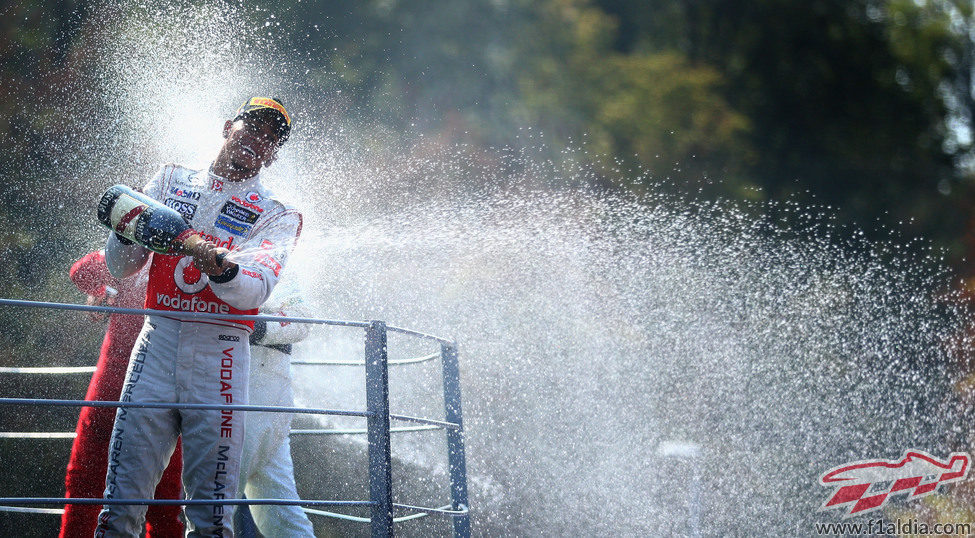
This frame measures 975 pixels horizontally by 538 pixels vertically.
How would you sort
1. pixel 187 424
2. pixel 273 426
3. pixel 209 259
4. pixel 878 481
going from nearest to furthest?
pixel 209 259, pixel 187 424, pixel 273 426, pixel 878 481

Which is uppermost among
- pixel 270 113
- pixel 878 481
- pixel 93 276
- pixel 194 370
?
pixel 270 113

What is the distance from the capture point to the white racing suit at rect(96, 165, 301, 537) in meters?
3.74

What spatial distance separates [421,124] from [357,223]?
25.3ft

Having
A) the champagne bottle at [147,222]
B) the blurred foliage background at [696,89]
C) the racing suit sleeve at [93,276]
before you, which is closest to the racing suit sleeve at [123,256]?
the champagne bottle at [147,222]

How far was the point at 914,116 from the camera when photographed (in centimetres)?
1878

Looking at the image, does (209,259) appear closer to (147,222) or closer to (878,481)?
(147,222)

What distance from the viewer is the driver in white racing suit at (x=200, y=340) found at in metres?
3.73

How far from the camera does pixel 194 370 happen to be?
12.6 ft

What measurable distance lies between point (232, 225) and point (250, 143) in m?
0.37

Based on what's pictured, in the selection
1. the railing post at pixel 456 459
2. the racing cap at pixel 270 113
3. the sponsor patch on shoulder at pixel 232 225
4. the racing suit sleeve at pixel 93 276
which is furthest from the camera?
the racing suit sleeve at pixel 93 276

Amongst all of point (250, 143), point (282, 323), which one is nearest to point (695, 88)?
point (282, 323)

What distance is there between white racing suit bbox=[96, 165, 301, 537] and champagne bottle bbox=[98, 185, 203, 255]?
19 cm

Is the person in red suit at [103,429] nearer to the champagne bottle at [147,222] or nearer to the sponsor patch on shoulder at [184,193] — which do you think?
the sponsor patch on shoulder at [184,193]

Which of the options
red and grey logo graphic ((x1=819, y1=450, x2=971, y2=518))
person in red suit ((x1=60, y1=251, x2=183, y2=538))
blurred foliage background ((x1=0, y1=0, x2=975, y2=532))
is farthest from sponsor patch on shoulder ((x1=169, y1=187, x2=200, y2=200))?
blurred foliage background ((x1=0, y1=0, x2=975, y2=532))
